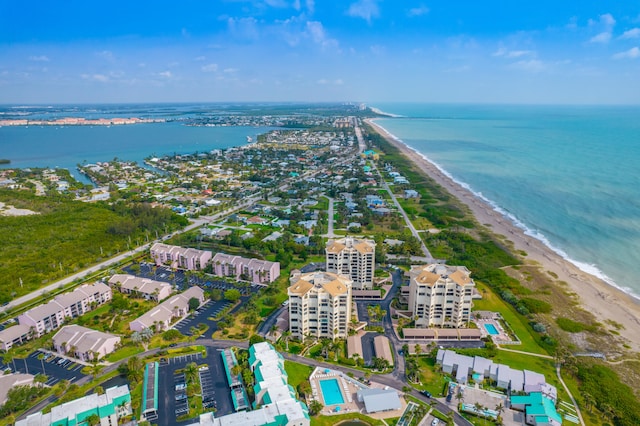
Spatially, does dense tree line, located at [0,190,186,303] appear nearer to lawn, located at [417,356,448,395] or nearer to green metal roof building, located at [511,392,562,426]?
lawn, located at [417,356,448,395]

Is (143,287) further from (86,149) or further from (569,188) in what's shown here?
(86,149)

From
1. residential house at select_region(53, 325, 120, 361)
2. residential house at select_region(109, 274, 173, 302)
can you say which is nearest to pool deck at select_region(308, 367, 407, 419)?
residential house at select_region(53, 325, 120, 361)

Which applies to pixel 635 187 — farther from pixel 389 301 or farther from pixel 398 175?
pixel 389 301

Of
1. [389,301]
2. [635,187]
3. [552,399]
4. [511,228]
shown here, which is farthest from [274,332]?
[635,187]

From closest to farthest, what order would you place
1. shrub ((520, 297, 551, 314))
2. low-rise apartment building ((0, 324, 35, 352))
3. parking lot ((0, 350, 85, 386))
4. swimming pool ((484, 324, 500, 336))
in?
1. parking lot ((0, 350, 85, 386))
2. low-rise apartment building ((0, 324, 35, 352))
3. swimming pool ((484, 324, 500, 336))
4. shrub ((520, 297, 551, 314))

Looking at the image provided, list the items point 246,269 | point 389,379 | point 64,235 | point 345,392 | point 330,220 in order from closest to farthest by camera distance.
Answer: point 345,392 → point 389,379 → point 246,269 → point 64,235 → point 330,220

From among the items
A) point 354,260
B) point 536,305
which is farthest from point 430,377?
point 536,305
